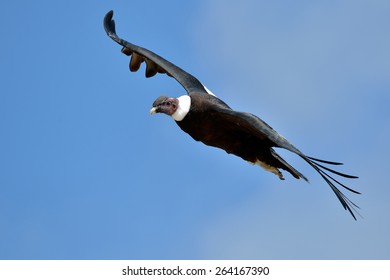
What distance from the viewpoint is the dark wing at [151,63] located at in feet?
47.1

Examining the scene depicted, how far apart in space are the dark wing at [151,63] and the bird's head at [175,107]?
1.13 feet

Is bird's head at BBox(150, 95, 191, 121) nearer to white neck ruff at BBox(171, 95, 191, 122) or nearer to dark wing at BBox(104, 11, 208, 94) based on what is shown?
white neck ruff at BBox(171, 95, 191, 122)

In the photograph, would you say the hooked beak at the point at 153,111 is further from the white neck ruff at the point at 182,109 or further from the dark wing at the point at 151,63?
the dark wing at the point at 151,63

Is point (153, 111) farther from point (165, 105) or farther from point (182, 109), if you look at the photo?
point (182, 109)

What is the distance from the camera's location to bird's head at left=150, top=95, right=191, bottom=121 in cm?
1352

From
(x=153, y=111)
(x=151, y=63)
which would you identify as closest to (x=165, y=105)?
(x=153, y=111)

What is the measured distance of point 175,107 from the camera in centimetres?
1364
